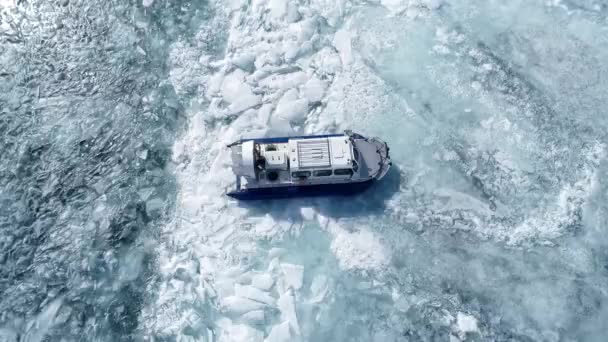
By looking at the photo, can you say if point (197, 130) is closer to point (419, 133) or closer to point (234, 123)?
point (234, 123)

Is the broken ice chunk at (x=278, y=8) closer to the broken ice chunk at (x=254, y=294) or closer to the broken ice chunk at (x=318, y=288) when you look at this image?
the broken ice chunk at (x=318, y=288)

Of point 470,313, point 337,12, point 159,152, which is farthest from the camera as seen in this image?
point 337,12

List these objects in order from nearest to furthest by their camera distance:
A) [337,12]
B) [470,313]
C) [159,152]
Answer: [470,313] → [159,152] → [337,12]

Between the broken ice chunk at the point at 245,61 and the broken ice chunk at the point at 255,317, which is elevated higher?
the broken ice chunk at the point at 245,61

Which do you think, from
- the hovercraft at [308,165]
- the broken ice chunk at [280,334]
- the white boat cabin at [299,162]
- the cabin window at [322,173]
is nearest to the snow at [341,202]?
the broken ice chunk at [280,334]

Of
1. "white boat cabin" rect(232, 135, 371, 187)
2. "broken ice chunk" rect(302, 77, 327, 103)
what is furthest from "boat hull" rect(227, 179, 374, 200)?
"broken ice chunk" rect(302, 77, 327, 103)

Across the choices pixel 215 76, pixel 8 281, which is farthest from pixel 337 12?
pixel 8 281
